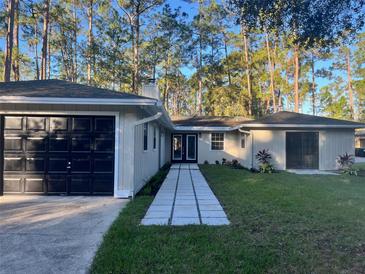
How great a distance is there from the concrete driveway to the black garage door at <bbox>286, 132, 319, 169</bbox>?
33.3 feet

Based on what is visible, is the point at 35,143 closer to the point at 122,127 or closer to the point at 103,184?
the point at 103,184

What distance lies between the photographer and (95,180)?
24.1 ft

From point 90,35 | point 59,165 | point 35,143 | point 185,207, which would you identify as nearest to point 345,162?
point 185,207

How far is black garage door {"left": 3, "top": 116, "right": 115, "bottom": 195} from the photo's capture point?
7.26m

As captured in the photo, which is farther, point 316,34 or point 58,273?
point 316,34

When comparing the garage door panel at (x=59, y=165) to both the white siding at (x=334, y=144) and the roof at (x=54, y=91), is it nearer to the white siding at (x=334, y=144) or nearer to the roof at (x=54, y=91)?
the roof at (x=54, y=91)

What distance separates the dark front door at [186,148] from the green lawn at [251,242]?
1211 centimetres

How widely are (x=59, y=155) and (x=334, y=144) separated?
492 inches

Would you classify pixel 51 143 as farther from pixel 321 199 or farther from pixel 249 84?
pixel 249 84

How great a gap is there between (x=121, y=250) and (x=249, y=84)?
24816 millimetres

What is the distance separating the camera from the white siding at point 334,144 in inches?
548

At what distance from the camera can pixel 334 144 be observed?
13961 mm

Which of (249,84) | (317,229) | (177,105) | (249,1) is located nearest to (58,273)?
(317,229)

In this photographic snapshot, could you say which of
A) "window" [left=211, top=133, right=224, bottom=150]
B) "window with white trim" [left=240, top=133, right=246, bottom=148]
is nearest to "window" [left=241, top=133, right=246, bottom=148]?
"window with white trim" [left=240, top=133, right=246, bottom=148]
